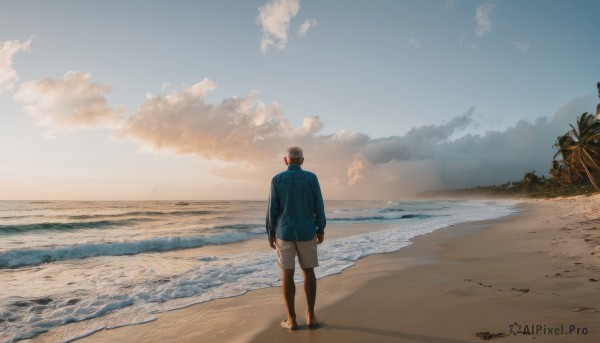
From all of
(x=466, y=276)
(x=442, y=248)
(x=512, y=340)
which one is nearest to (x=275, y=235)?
(x=512, y=340)

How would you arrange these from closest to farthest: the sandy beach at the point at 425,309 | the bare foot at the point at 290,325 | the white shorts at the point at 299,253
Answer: the sandy beach at the point at 425,309 → the bare foot at the point at 290,325 → the white shorts at the point at 299,253

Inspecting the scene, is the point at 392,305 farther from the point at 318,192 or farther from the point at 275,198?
the point at 275,198

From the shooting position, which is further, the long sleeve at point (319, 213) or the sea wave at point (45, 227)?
the sea wave at point (45, 227)

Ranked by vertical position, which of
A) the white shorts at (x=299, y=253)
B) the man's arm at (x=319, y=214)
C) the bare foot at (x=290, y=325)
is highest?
the man's arm at (x=319, y=214)

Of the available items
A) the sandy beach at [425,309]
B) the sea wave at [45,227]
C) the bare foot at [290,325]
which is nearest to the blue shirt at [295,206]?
the bare foot at [290,325]

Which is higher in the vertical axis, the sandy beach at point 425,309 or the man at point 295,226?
the man at point 295,226

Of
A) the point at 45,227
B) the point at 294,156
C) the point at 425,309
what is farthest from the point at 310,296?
the point at 45,227

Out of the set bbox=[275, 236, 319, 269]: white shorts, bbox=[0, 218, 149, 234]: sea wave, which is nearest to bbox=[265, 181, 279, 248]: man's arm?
bbox=[275, 236, 319, 269]: white shorts

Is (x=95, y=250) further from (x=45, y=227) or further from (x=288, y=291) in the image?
(x=45, y=227)

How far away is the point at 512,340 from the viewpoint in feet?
10.7

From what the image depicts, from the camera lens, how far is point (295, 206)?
165 inches

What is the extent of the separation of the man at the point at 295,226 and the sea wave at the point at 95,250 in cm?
1122

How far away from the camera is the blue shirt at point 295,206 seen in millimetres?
4133

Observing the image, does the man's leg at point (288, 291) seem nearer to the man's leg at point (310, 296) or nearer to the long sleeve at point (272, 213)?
the man's leg at point (310, 296)
